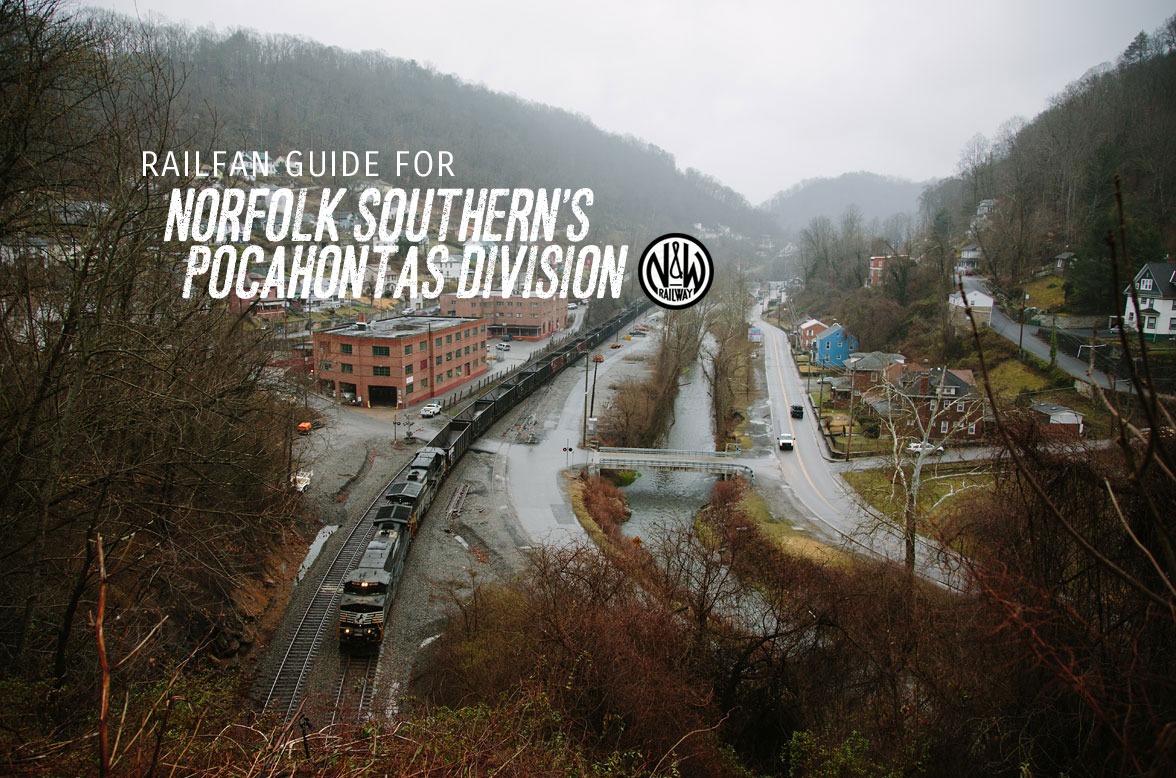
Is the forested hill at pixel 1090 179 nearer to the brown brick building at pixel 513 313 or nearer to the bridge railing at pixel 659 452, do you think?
the bridge railing at pixel 659 452

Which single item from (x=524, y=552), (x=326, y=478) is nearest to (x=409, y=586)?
(x=524, y=552)

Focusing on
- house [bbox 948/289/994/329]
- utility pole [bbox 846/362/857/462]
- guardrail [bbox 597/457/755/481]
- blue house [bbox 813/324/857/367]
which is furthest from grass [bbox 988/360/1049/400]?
guardrail [bbox 597/457/755/481]

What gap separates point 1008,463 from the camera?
6379 mm

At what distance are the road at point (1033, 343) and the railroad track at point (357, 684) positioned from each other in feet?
71.8

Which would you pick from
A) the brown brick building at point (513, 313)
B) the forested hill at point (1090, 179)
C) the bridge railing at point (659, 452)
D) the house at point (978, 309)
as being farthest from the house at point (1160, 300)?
the brown brick building at point (513, 313)

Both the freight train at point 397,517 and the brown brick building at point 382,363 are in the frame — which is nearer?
the freight train at point 397,517

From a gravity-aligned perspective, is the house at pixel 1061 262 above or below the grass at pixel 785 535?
above

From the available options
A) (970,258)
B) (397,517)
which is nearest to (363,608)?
(397,517)

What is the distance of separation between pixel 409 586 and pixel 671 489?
11863 mm

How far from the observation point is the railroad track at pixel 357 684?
924 centimetres

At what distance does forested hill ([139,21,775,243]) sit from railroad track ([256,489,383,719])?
74.9 meters

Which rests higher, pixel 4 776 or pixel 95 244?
pixel 95 244

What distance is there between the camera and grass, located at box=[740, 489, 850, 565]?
50.4 feet

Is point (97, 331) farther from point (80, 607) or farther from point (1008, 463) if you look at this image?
point (1008, 463)
